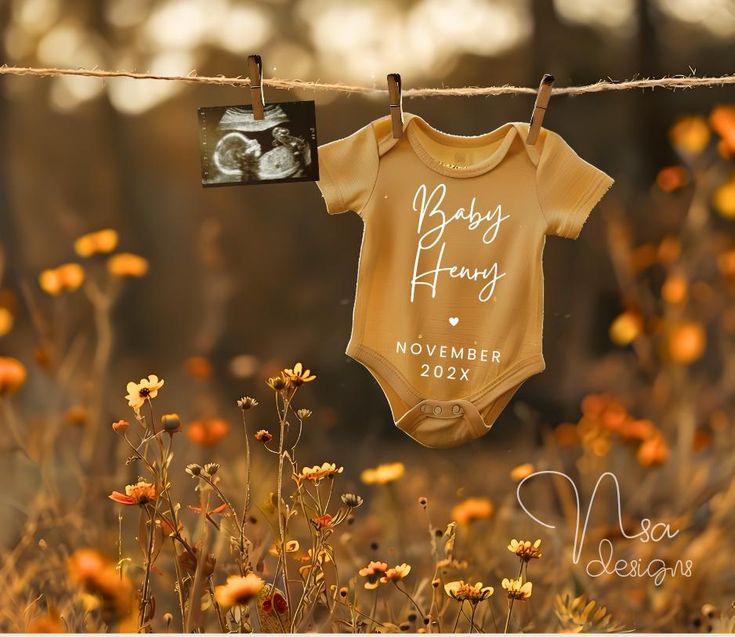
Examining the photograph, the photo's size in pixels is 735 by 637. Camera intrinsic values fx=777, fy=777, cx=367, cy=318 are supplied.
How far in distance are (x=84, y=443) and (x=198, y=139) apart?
0.61 meters

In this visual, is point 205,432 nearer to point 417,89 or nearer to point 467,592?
point 467,592

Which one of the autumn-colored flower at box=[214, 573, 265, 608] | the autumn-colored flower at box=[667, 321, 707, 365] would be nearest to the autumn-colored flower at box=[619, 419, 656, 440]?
the autumn-colored flower at box=[667, 321, 707, 365]

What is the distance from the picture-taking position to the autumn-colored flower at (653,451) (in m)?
1.45

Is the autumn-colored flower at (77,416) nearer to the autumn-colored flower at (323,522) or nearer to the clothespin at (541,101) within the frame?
the autumn-colored flower at (323,522)

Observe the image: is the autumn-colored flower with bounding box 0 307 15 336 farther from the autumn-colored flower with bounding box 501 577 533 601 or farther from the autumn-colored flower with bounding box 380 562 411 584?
the autumn-colored flower with bounding box 501 577 533 601

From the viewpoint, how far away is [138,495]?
52.1 inches

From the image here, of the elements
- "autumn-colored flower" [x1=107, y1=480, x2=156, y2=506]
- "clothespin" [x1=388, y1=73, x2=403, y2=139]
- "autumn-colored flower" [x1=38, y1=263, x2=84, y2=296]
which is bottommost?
"autumn-colored flower" [x1=107, y1=480, x2=156, y2=506]

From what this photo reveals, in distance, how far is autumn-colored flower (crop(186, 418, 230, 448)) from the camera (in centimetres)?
145

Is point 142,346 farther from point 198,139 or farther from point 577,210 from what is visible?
point 577,210

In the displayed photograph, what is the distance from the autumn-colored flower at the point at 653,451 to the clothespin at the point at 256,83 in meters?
0.93

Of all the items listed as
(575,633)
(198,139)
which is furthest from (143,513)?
(575,633)

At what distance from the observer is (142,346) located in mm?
1460

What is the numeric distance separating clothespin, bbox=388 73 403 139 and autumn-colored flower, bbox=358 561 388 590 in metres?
0.77

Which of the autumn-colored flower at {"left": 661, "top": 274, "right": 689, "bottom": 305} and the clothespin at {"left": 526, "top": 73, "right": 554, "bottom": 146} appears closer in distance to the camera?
the clothespin at {"left": 526, "top": 73, "right": 554, "bottom": 146}
